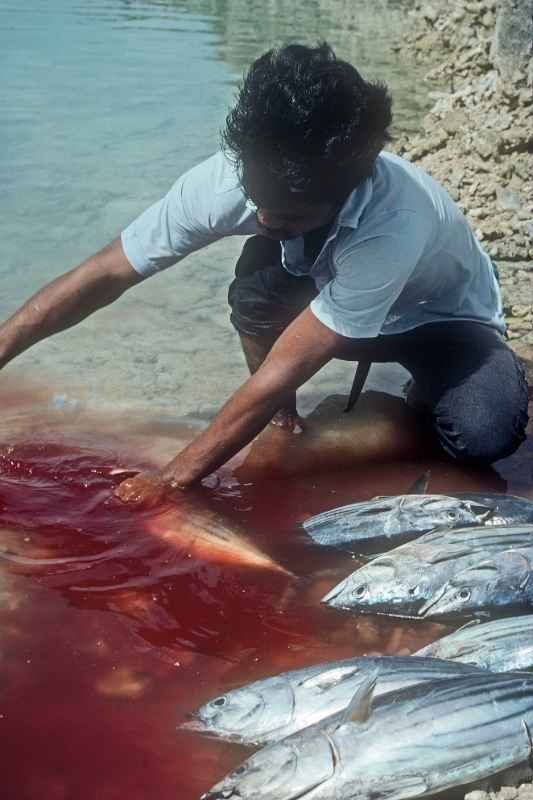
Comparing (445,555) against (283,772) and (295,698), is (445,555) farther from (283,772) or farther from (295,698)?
(283,772)

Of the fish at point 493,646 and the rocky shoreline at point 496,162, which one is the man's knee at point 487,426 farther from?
the fish at point 493,646

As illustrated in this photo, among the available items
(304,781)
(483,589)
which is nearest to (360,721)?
(304,781)

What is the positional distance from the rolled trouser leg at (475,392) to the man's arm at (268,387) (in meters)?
0.84

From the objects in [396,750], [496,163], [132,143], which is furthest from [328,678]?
[132,143]

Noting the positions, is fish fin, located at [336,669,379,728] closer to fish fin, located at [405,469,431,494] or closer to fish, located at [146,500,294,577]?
fish, located at [146,500,294,577]

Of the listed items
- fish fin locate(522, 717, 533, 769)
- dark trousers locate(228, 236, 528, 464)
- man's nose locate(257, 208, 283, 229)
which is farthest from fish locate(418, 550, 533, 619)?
man's nose locate(257, 208, 283, 229)

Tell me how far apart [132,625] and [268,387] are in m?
0.90

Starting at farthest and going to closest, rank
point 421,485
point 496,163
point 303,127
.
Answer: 1. point 496,163
2. point 421,485
3. point 303,127

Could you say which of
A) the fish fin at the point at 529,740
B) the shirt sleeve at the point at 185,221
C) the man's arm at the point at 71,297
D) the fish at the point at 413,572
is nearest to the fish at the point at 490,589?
the fish at the point at 413,572

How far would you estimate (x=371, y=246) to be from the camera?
3.33 metres

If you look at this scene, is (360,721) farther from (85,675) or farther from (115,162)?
(115,162)

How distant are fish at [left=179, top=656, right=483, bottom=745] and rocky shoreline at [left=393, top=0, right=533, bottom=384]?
252 centimetres

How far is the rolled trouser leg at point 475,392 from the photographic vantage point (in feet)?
13.1

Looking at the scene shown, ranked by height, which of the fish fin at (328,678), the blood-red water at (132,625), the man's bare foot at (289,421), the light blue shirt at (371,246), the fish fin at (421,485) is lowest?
the man's bare foot at (289,421)
